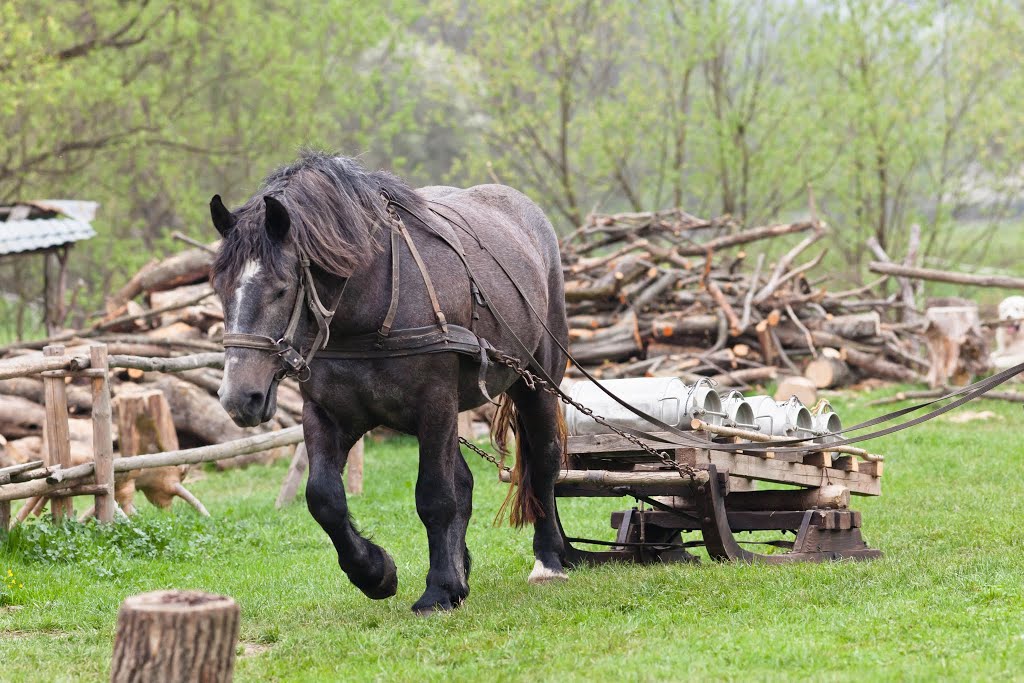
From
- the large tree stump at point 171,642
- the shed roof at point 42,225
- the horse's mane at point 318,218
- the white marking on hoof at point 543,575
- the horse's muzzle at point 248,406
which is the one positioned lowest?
the white marking on hoof at point 543,575

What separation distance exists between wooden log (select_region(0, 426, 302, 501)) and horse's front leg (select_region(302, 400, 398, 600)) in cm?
269

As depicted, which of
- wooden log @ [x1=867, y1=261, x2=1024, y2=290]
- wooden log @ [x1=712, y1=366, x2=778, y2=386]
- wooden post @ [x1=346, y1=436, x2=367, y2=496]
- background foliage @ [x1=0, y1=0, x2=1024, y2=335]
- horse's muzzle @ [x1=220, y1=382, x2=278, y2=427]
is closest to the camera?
horse's muzzle @ [x1=220, y1=382, x2=278, y2=427]

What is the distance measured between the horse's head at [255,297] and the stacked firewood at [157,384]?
6.94 metres

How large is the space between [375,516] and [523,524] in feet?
10.7

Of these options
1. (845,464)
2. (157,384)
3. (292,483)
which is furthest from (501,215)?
(157,384)

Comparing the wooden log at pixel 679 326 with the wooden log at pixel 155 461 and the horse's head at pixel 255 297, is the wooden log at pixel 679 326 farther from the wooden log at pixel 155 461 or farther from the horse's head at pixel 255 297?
the horse's head at pixel 255 297

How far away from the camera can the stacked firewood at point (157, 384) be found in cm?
1313

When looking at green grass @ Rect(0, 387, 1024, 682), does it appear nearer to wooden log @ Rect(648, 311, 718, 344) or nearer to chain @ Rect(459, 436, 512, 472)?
chain @ Rect(459, 436, 512, 472)

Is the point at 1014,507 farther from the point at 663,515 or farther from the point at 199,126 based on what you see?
the point at 199,126

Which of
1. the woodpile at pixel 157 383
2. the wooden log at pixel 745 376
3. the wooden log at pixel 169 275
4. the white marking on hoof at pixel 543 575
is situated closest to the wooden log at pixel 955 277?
the wooden log at pixel 745 376

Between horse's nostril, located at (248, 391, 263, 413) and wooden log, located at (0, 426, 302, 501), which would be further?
wooden log, located at (0, 426, 302, 501)

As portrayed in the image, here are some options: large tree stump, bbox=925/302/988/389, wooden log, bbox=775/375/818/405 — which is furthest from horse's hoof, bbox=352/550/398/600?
large tree stump, bbox=925/302/988/389

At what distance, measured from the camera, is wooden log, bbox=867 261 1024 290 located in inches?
447

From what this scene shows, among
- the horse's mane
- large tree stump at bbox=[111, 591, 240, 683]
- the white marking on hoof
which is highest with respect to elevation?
the horse's mane
